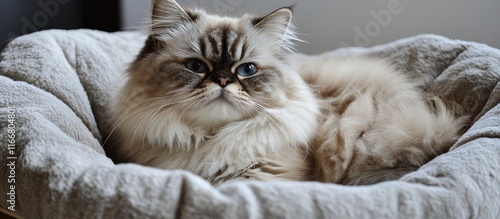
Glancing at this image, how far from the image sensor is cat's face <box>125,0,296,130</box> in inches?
57.2

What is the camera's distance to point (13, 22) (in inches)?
99.2

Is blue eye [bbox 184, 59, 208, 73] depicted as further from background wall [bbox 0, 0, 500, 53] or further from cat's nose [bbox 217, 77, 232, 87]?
background wall [bbox 0, 0, 500, 53]

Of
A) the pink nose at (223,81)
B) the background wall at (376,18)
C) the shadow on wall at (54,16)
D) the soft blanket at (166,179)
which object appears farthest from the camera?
the shadow on wall at (54,16)

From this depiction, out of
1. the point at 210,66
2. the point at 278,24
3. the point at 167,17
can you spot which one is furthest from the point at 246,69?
the point at 167,17

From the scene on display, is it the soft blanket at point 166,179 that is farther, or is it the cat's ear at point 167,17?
the cat's ear at point 167,17

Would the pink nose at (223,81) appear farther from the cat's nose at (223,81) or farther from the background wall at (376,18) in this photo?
the background wall at (376,18)

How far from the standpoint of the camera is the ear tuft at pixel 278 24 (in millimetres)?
1621

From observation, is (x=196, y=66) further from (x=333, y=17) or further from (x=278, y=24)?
(x=333, y=17)

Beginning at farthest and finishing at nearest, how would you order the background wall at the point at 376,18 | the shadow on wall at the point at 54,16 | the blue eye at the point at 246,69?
the shadow on wall at the point at 54,16 < the background wall at the point at 376,18 < the blue eye at the point at 246,69

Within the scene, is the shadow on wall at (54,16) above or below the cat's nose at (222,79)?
below

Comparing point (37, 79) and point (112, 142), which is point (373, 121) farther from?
point (37, 79)

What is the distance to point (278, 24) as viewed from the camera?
1.66 m

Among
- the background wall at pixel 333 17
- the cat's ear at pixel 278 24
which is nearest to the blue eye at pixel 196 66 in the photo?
the cat's ear at pixel 278 24

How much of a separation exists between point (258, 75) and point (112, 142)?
2.19 feet
